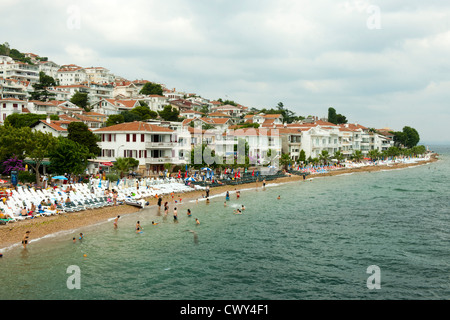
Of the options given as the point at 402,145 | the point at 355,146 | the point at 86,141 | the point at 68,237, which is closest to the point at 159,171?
the point at 86,141

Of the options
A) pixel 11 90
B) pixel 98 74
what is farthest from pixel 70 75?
pixel 11 90

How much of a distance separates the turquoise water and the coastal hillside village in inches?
714

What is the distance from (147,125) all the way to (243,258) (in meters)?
34.2

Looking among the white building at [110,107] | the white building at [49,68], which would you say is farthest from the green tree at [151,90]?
the white building at [49,68]

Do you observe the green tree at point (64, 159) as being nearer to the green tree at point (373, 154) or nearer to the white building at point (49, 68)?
the green tree at point (373, 154)

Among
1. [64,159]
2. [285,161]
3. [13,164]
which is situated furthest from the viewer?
[285,161]

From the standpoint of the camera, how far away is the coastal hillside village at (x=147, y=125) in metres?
52.3

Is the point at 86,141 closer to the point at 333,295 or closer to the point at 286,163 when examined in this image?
the point at 286,163

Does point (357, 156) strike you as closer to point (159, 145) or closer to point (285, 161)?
point (285, 161)

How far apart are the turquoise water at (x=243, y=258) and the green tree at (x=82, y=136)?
2126cm

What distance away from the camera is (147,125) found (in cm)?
5300

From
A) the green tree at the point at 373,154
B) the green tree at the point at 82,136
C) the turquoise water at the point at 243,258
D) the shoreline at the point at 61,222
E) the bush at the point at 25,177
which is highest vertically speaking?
the green tree at the point at 82,136

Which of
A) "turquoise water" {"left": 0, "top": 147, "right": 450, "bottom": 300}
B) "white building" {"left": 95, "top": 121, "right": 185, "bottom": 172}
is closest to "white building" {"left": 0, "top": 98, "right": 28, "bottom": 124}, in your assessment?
"white building" {"left": 95, "top": 121, "right": 185, "bottom": 172}

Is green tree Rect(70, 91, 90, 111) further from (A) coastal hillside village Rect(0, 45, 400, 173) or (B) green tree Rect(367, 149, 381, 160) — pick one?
(B) green tree Rect(367, 149, 381, 160)
